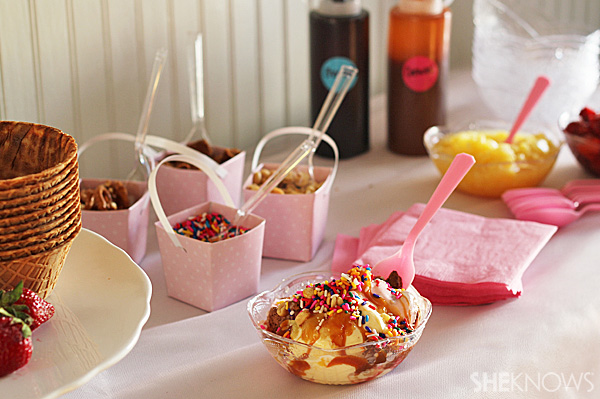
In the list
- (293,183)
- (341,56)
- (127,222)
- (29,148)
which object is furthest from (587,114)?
(29,148)

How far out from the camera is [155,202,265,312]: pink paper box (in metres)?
0.76

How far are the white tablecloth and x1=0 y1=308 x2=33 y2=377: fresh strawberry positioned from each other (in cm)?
17

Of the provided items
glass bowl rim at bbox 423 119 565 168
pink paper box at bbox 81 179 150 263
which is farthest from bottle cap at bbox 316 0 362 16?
pink paper box at bbox 81 179 150 263

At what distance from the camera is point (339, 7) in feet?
3.77

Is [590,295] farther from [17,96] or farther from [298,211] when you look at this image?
[17,96]

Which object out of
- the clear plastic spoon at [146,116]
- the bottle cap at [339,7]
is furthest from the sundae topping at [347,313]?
the bottle cap at [339,7]

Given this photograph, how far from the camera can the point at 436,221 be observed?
3.12 feet

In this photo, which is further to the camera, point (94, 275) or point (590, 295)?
point (590, 295)

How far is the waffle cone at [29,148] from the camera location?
0.56 m

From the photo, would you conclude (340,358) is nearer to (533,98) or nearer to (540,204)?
(540,204)

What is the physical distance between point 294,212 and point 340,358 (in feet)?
0.97

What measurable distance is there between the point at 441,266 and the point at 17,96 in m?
0.59

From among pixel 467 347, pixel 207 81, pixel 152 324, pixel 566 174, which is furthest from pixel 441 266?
pixel 207 81

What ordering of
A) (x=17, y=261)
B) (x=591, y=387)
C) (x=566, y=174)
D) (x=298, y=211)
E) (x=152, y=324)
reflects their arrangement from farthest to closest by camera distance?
(x=566, y=174), (x=298, y=211), (x=152, y=324), (x=591, y=387), (x=17, y=261)
